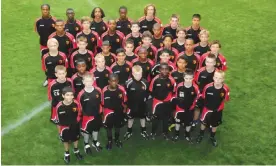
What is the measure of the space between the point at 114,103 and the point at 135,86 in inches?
20.4

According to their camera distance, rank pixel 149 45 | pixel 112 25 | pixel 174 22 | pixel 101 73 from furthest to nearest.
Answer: pixel 174 22
pixel 112 25
pixel 149 45
pixel 101 73

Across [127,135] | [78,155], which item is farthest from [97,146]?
[127,135]

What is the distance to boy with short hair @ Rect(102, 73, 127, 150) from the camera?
22.7 ft

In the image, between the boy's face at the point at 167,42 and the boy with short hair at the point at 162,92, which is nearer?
the boy with short hair at the point at 162,92

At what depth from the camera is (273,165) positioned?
7.37 meters

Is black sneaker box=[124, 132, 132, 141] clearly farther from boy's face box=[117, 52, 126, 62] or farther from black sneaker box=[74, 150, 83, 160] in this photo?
boy's face box=[117, 52, 126, 62]

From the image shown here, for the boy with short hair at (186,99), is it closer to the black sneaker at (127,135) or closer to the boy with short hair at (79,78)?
the black sneaker at (127,135)

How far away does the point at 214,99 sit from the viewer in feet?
23.4

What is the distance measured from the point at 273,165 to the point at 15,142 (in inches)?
203

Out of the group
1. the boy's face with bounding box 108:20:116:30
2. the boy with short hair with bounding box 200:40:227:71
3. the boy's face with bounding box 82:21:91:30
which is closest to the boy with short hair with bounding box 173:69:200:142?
the boy with short hair with bounding box 200:40:227:71

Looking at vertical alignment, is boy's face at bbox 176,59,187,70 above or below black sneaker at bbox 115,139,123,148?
above

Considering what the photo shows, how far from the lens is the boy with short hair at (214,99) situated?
7040mm

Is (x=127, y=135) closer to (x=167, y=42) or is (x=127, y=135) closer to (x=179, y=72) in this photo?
(x=179, y=72)

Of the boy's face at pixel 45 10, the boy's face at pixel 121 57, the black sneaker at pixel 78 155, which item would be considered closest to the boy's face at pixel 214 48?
the boy's face at pixel 121 57
